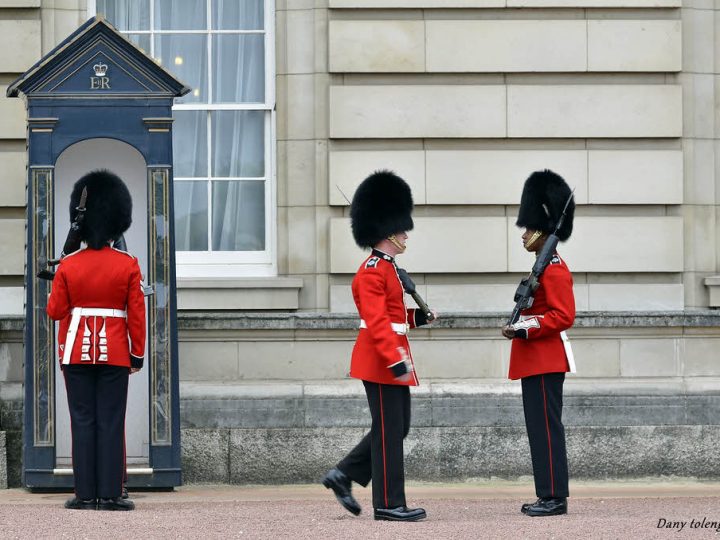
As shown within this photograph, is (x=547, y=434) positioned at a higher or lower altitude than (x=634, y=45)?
lower

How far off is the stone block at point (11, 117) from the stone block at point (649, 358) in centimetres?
395

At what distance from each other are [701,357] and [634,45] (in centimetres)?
199

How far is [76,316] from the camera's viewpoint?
8.01m

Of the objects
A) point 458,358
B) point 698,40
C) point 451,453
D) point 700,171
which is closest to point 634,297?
point 700,171

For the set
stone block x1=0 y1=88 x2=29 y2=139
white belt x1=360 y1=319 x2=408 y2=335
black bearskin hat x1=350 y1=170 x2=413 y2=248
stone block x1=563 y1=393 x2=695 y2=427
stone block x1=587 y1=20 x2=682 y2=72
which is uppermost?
stone block x1=587 y1=20 x2=682 y2=72

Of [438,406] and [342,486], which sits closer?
[342,486]

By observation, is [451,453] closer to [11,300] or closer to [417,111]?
[417,111]

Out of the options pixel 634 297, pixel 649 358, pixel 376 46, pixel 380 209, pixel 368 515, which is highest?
pixel 376 46

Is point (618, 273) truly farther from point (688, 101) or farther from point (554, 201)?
point (554, 201)

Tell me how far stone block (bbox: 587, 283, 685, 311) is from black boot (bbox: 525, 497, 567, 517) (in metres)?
2.41

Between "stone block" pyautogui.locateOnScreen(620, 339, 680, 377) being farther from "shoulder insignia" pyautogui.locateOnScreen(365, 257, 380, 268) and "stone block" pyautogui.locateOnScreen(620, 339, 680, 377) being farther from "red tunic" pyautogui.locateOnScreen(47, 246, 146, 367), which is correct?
"red tunic" pyautogui.locateOnScreen(47, 246, 146, 367)

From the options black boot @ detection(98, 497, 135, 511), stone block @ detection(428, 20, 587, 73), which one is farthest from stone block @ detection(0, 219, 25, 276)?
stone block @ detection(428, 20, 587, 73)

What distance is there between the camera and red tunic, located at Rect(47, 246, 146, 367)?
313 inches

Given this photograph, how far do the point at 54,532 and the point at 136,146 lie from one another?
242 cm
